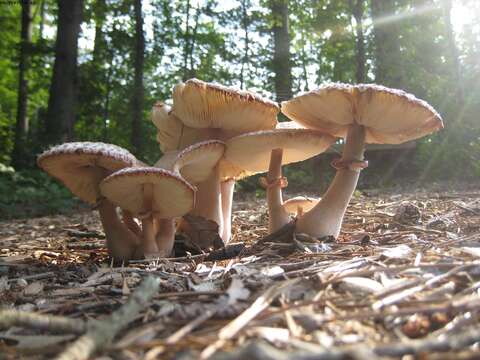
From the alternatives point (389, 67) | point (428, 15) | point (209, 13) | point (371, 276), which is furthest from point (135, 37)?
point (371, 276)

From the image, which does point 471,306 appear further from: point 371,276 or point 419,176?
point 419,176

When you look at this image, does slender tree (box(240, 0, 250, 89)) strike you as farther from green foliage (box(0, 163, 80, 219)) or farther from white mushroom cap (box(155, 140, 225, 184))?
white mushroom cap (box(155, 140, 225, 184))

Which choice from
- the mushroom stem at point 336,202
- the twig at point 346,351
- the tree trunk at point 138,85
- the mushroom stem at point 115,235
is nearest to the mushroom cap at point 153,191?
the mushroom stem at point 115,235

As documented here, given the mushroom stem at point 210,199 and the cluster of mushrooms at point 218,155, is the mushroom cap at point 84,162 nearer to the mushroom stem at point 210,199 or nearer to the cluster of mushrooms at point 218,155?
the cluster of mushrooms at point 218,155

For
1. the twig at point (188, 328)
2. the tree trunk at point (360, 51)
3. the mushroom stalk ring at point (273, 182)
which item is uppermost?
the tree trunk at point (360, 51)

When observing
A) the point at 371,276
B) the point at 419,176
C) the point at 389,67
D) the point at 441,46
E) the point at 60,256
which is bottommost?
the point at 60,256

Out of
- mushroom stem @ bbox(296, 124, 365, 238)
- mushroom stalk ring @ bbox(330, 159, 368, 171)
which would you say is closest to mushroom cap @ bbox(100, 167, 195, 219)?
mushroom stem @ bbox(296, 124, 365, 238)
